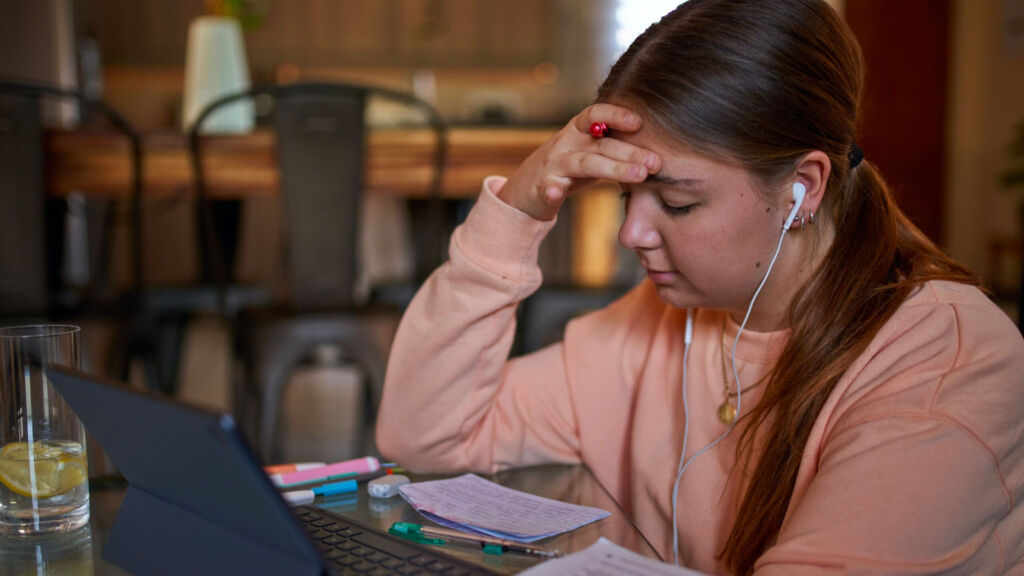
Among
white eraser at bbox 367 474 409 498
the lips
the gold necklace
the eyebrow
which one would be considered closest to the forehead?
the eyebrow

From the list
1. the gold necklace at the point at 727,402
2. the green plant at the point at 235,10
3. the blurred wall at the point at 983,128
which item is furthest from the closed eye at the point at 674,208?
the blurred wall at the point at 983,128

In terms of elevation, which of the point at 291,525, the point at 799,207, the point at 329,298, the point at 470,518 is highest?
the point at 799,207

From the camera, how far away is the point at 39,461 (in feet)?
2.35

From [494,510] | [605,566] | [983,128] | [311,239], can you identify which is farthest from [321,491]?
[983,128]

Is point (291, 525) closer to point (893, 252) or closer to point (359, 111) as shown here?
point (893, 252)

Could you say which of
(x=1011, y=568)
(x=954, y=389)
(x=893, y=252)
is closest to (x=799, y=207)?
(x=893, y=252)

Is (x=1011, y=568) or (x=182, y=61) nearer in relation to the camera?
(x=1011, y=568)

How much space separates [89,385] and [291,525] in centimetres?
18

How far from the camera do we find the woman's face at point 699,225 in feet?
2.65

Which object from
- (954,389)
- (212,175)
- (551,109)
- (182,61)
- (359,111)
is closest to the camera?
(954,389)

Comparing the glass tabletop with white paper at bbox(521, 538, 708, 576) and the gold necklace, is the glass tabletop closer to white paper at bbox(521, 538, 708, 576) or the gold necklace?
white paper at bbox(521, 538, 708, 576)

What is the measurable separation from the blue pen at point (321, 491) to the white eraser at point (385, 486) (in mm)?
18

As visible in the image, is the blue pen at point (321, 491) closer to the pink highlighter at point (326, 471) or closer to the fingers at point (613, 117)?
the pink highlighter at point (326, 471)

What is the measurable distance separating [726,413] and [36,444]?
628mm
